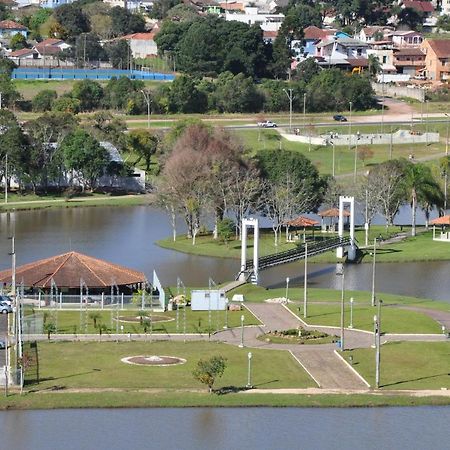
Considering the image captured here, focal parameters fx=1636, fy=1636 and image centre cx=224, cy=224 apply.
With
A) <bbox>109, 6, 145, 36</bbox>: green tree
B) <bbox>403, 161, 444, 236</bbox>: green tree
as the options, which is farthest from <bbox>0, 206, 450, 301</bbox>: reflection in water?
<bbox>109, 6, 145, 36</bbox>: green tree

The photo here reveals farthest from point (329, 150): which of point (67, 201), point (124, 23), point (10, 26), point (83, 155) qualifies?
point (124, 23)

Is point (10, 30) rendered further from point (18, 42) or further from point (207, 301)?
point (207, 301)

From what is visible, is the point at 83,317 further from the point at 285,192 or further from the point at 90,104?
the point at 90,104

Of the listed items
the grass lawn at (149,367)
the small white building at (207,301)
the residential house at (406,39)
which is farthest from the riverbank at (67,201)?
the residential house at (406,39)

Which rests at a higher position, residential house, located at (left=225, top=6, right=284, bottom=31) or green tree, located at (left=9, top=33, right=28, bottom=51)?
residential house, located at (left=225, top=6, right=284, bottom=31)

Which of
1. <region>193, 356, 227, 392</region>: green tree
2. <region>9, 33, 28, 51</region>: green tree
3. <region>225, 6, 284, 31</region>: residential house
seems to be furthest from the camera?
<region>225, 6, 284, 31</region>: residential house

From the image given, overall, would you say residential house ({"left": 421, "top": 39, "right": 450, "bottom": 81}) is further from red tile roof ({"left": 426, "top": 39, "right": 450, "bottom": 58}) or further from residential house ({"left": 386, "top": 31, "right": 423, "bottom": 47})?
residential house ({"left": 386, "top": 31, "right": 423, "bottom": 47})
